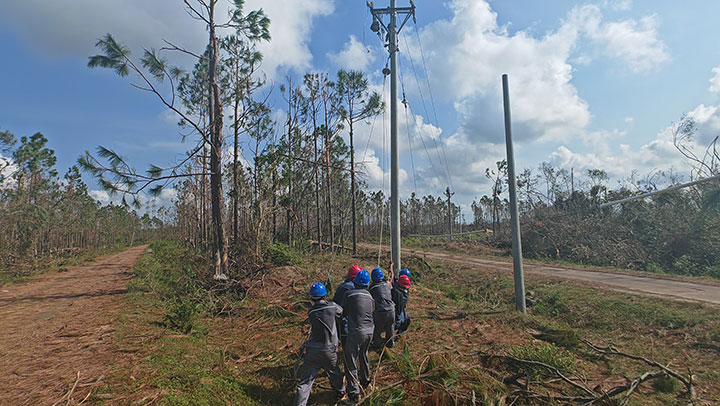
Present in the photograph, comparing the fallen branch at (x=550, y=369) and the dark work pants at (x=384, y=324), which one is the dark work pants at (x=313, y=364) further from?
the fallen branch at (x=550, y=369)

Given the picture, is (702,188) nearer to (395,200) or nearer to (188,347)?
(395,200)

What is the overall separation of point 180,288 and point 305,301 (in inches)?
192

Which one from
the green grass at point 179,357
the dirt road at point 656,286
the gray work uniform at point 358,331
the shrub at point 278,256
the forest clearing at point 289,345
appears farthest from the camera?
the shrub at point 278,256

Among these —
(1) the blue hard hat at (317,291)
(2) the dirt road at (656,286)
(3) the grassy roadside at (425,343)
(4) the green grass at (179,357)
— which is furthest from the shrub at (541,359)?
(2) the dirt road at (656,286)

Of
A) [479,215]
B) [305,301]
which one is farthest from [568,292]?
[479,215]

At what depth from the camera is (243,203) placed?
1426 cm

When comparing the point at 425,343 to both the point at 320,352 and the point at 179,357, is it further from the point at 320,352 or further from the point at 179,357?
the point at 179,357

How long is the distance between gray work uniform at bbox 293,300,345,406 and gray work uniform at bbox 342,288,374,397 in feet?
0.93

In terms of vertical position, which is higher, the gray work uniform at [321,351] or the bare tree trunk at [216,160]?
the bare tree trunk at [216,160]

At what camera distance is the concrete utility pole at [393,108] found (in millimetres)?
8797

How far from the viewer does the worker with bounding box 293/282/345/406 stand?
4.55m

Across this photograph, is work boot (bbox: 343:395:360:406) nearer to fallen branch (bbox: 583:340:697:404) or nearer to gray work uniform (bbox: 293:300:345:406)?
gray work uniform (bbox: 293:300:345:406)

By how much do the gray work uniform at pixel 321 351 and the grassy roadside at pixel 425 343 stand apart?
1.84 feet

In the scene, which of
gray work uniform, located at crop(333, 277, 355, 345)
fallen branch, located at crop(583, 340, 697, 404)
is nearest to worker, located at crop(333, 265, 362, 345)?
gray work uniform, located at crop(333, 277, 355, 345)
